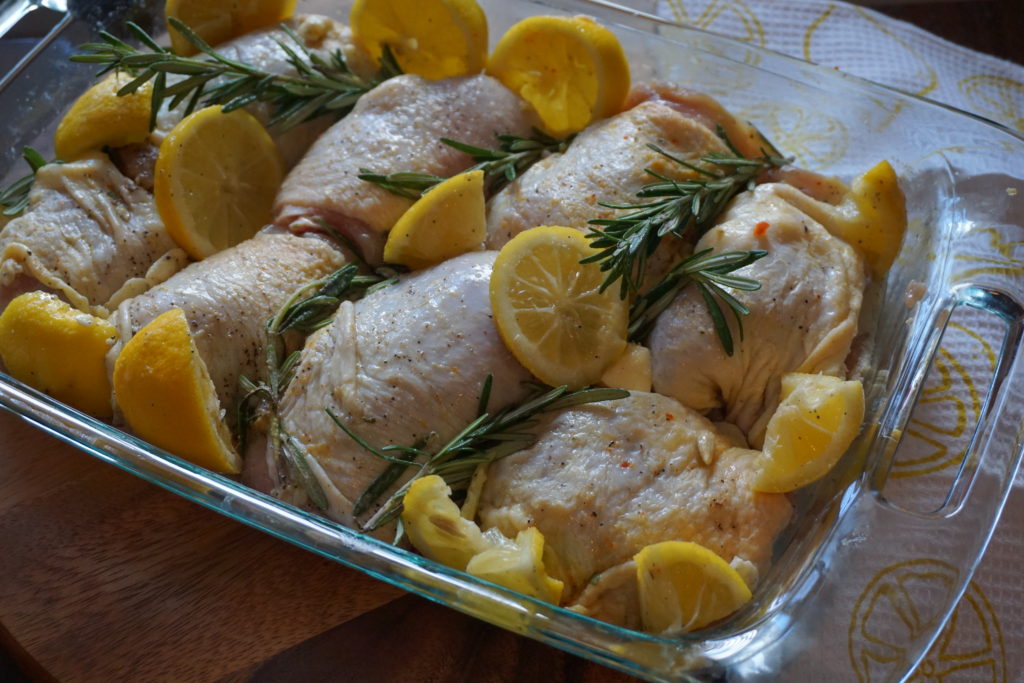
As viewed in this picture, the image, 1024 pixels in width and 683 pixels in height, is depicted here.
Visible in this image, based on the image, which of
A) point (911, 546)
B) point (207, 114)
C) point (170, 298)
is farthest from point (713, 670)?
point (207, 114)

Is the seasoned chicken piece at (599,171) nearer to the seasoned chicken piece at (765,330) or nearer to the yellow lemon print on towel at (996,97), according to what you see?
the seasoned chicken piece at (765,330)

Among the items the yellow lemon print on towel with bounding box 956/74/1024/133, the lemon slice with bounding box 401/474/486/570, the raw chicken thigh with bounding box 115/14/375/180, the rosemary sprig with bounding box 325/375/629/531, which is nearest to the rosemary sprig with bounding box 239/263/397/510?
the rosemary sprig with bounding box 325/375/629/531

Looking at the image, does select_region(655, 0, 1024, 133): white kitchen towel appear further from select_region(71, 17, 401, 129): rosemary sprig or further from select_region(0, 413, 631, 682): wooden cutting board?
select_region(0, 413, 631, 682): wooden cutting board

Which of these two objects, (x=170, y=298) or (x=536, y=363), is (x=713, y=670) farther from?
(x=170, y=298)

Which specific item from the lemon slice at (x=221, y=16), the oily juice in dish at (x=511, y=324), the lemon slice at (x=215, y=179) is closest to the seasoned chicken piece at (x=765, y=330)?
the oily juice in dish at (x=511, y=324)

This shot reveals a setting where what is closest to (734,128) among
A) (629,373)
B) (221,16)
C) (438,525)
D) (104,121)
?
(629,373)

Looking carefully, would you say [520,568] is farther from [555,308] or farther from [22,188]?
[22,188]

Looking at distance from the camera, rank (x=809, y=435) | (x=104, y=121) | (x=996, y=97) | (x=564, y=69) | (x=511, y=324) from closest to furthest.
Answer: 1. (x=809, y=435)
2. (x=511, y=324)
3. (x=104, y=121)
4. (x=564, y=69)
5. (x=996, y=97)
